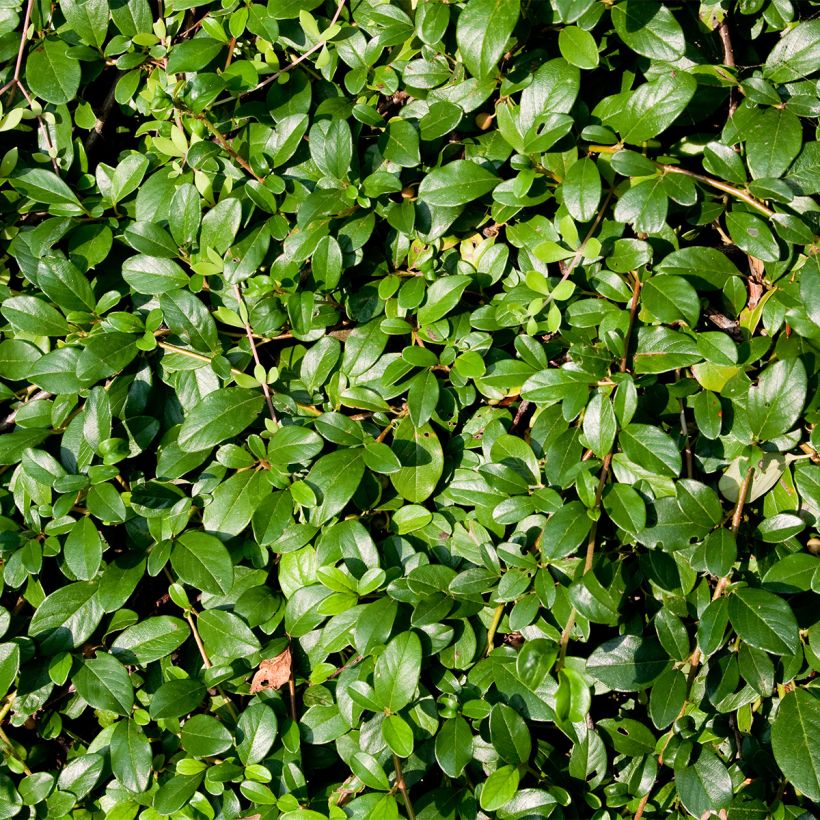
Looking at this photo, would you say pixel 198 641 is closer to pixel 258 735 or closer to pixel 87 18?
pixel 258 735

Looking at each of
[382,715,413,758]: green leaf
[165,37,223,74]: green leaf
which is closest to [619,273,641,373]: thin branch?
[382,715,413,758]: green leaf

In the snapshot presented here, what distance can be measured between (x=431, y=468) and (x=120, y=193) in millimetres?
822

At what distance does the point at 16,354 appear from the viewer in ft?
5.17

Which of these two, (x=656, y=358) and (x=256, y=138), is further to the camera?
(x=256, y=138)

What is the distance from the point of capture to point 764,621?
1.18 meters

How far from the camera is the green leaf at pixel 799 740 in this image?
1.18 meters

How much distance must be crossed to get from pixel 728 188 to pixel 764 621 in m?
0.68

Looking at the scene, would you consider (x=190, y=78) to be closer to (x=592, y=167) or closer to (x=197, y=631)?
(x=592, y=167)

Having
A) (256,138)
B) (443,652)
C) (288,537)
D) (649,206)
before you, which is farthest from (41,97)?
(443,652)

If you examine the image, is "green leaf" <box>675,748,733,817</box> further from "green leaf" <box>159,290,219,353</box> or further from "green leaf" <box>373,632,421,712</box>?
"green leaf" <box>159,290,219,353</box>

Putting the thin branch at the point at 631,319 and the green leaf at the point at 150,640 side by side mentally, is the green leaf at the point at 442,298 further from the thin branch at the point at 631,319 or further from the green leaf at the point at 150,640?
the green leaf at the point at 150,640

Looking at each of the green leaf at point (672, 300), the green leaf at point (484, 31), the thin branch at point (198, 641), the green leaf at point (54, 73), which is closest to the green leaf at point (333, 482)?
the thin branch at point (198, 641)

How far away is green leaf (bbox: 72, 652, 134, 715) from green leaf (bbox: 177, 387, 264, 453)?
44cm

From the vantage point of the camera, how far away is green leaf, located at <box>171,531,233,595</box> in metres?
1.37
